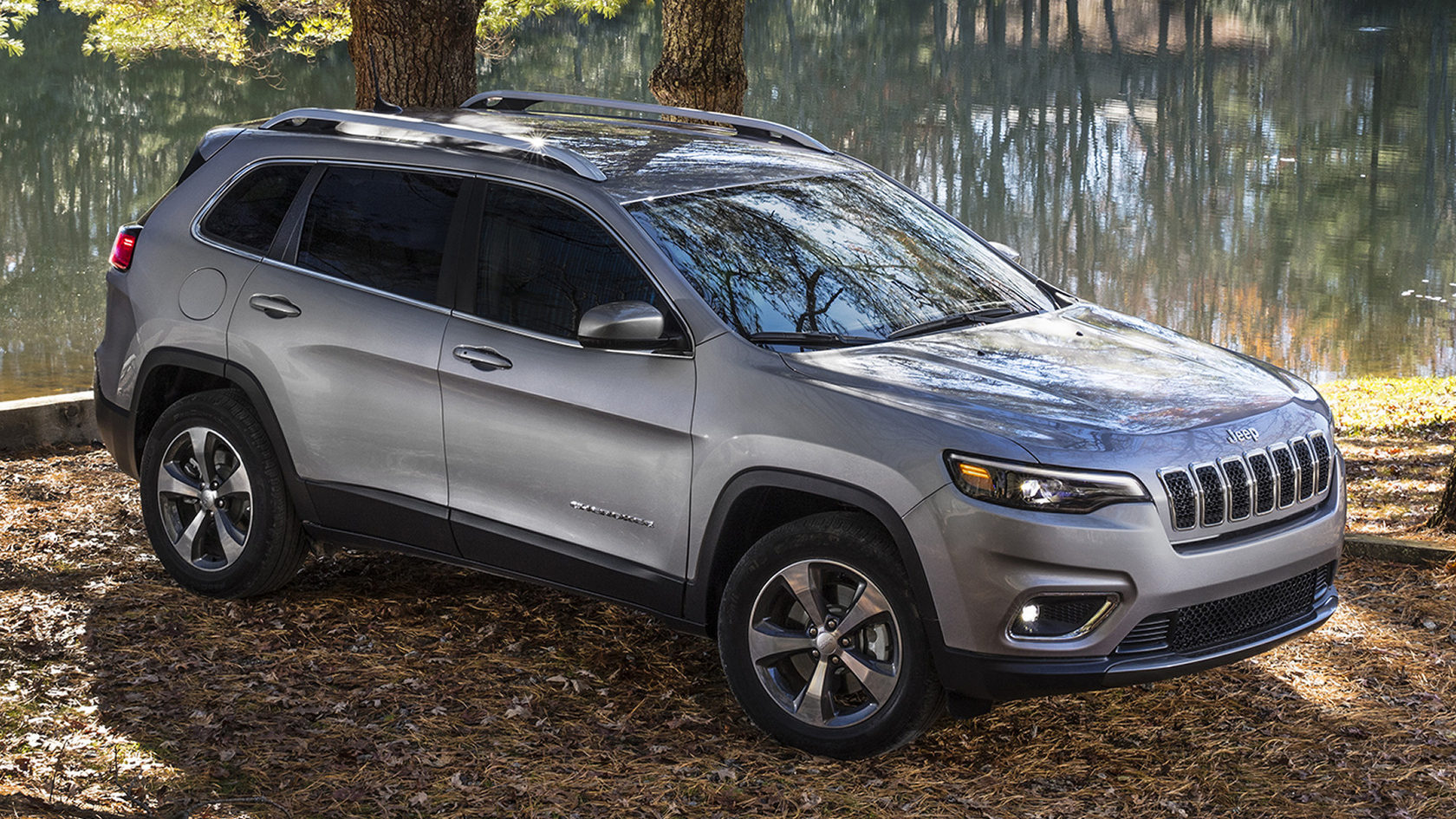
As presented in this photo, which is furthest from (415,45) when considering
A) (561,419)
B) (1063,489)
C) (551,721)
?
(1063,489)

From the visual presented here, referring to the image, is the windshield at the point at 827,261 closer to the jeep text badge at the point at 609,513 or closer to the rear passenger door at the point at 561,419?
the rear passenger door at the point at 561,419

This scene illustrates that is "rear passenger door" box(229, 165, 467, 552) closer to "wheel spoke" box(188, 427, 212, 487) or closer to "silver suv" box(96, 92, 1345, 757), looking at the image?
"silver suv" box(96, 92, 1345, 757)

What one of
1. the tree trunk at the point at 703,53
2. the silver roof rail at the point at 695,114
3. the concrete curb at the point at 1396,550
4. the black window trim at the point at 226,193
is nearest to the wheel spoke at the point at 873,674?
the silver roof rail at the point at 695,114

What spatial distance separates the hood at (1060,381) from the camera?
4.10 metres

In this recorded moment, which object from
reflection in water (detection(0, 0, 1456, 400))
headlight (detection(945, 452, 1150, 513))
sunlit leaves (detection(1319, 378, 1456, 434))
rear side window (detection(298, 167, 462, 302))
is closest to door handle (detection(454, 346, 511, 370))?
rear side window (detection(298, 167, 462, 302))

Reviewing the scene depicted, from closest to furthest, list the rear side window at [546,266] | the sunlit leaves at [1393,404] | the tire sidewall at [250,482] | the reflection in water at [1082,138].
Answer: the rear side window at [546,266], the tire sidewall at [250,482], the sunlit leaves at [1393,404], the reflection in water at [1082,138]

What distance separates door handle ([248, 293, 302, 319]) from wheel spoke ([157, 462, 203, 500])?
2.66 feet

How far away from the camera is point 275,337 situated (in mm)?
5438

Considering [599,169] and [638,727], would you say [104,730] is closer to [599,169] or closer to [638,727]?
[638,727]

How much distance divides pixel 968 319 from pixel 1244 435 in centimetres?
109

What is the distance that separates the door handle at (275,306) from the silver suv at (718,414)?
14 millimetres

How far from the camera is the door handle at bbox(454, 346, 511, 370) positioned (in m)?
4.86

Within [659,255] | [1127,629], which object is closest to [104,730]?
[659,255]

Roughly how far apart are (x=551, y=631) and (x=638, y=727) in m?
0.96
